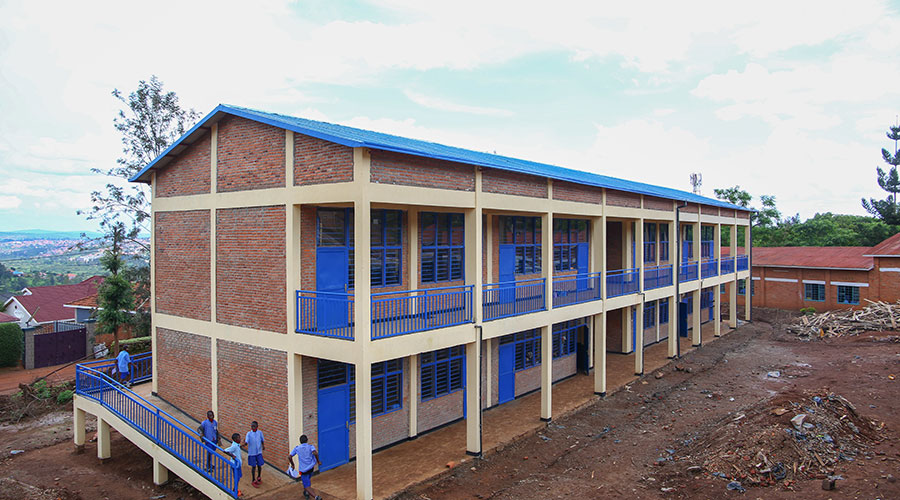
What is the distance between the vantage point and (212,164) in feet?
39.2

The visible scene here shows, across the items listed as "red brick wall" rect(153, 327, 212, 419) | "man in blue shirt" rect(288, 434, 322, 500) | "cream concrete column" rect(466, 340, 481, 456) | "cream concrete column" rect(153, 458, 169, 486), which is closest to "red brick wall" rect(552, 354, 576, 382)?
"cream concrete column" rect(466, 340, 481, 456)

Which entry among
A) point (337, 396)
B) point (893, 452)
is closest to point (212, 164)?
point (337, 396)

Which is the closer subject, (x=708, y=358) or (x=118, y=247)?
(x=708, y=358)

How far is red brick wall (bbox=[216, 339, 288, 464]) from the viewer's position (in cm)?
1042

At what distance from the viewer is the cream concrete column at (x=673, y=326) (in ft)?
67.0

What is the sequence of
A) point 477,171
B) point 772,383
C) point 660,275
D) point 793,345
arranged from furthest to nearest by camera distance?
1. point 793,345
2. point 660,275
3. point 772,383
4. point 477,171

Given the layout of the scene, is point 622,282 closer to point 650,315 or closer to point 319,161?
point 650,315

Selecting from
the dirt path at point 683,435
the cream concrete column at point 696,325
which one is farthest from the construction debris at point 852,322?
the cream concrete column at point 696,325

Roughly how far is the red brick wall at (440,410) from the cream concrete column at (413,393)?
244 mm

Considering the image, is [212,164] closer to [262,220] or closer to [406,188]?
[262,220]

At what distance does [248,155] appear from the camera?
437 inches

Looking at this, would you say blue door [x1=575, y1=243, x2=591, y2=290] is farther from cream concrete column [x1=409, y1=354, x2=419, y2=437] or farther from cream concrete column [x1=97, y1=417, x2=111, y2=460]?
cream concrete column [x1=97, y1=417, x2=111, y2=460]

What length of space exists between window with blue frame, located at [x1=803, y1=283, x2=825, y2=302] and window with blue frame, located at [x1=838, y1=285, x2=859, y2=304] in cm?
85

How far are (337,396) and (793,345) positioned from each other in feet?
67.4
